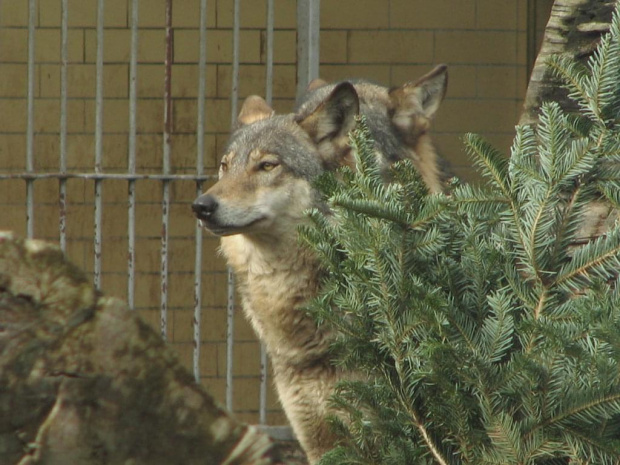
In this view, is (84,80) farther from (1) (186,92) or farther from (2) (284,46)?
(2) (284,46)

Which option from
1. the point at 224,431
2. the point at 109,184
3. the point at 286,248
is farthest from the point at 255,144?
the point at 109,184

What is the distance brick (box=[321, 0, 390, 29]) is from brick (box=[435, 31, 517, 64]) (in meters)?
0.44

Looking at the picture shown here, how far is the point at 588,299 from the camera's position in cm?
260

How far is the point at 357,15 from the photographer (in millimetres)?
8234

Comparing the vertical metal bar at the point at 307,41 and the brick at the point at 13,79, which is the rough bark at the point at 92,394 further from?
the brick at the point at 13,79

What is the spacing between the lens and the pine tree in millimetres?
2652

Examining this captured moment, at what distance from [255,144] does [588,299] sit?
2.56 m

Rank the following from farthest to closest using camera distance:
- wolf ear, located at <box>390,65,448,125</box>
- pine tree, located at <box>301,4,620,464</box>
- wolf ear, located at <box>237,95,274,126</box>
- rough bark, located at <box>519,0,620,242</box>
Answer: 1. wolf ear, located at <box>390,65,448,125</box>
2. wolf ear, located at <box>237,95,274,126</box>
3. rough bark, located at <box>519,0,620,242</box>
4. pine tree, located at <box>301,4,620,464</box>

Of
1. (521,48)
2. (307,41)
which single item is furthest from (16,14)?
(521,48)

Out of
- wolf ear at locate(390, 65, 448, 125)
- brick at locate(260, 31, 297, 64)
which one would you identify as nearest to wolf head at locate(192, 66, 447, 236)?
wolf ear at locate(390, 65, 448, 125)

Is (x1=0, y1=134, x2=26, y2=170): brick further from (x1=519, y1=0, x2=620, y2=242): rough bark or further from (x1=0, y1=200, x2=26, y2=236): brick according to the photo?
(x1=519, y1=0, x2=620, y2=242): rough bark

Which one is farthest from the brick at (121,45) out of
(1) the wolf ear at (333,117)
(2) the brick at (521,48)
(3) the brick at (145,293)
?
(1) the wolf ear at (333,117)

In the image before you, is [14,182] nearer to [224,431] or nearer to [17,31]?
[17,31]

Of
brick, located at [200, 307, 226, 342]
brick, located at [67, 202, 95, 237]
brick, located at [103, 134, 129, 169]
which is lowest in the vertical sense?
brick, located at [200, 307, 226, 342]
